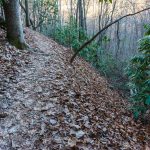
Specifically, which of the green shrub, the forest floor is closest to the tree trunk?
the forest floor

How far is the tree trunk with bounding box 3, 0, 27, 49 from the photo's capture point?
9044mm

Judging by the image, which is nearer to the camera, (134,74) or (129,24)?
(134,74)

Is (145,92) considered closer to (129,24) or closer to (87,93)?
(87,93)

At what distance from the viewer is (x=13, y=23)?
9.23 meters

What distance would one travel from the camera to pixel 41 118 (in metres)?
5.21

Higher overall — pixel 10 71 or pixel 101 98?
pixel 10 71

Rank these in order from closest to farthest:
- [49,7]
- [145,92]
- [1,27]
→ 1. [145,92]
2. [1,27]
3. [49,7]

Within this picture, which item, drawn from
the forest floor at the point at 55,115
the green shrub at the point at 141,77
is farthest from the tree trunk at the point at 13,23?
the green shrub at the point at 141,77

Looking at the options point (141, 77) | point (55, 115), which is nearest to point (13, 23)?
point (141, 77)

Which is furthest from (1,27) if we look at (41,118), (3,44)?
(41,118)

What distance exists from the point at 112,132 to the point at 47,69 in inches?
123

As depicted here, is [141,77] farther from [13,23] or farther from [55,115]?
[13,23]

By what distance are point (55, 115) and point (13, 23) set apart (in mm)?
4854

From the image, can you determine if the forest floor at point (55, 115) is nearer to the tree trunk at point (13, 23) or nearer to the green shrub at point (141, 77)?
the green shrub at point (141, 77)
